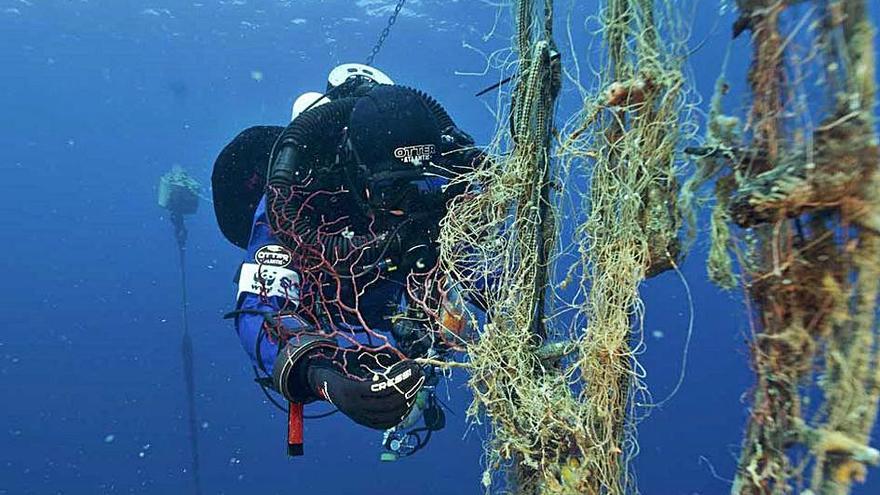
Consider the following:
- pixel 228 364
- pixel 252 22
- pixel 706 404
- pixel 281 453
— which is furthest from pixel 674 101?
pixel 228 364

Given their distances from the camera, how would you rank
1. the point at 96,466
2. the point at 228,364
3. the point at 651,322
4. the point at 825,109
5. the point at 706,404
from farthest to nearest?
the point at 228,364 < the point at 651,322 < the point at 706,404 < the point at 96,466 < the point at 825,109

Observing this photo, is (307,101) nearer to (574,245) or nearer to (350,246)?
(350,246)

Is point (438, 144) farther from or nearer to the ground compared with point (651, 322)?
farther from the ground

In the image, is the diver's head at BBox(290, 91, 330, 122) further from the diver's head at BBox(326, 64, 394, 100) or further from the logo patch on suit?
the logo patch on suit

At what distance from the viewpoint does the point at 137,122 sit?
1704 inches

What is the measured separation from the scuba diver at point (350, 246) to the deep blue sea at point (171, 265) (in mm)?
9298

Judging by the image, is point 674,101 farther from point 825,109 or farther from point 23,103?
point 23,103

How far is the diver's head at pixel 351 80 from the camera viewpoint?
4609 mm

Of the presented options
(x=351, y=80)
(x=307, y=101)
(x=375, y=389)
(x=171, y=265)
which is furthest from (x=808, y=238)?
(x=171, y=265)

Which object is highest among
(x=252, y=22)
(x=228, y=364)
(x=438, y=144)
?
(x=252, y=22)

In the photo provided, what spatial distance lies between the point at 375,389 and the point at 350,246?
101cm

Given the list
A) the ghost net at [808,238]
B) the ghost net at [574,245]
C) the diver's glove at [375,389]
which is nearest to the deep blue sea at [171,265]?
the diver's glove at [375,389]

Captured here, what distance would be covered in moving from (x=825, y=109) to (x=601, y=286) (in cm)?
106

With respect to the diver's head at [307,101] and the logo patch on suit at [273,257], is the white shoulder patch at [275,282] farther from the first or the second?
the diver's head at [307,101]
